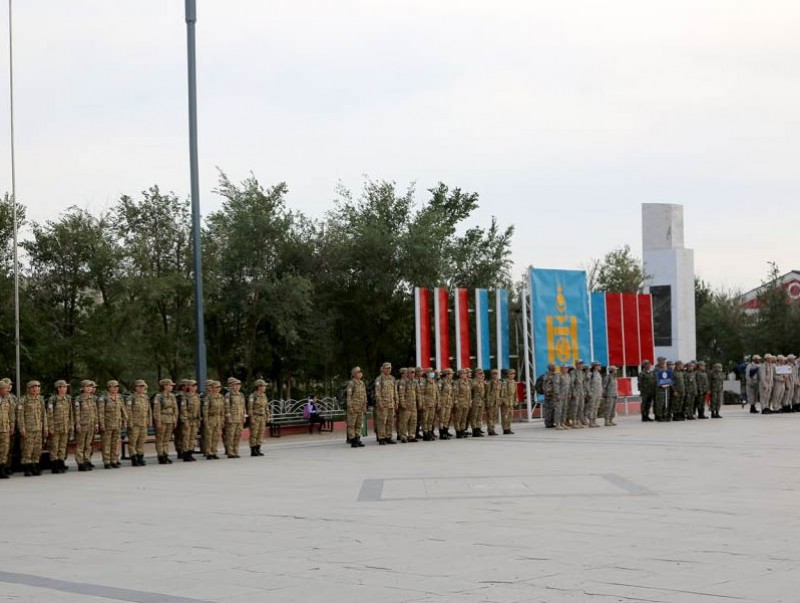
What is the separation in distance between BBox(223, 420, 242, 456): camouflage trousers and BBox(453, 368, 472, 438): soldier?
237 inches

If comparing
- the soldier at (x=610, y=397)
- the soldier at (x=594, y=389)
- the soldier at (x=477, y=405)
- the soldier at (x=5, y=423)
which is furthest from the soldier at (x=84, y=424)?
the soldier at (x=610, y=397)

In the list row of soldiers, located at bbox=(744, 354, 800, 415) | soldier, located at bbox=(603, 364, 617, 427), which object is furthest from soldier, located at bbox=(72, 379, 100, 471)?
row of soldiers, located at bbox=(744, 354, 800, 415)

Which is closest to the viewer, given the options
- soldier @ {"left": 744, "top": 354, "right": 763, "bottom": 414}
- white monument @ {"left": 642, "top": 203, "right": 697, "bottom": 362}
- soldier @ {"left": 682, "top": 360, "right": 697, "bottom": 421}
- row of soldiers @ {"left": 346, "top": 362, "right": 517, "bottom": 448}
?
row of soldiers @ {"left": 346, "top": 362, "right": 517, "bottom": 448}

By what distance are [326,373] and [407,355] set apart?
3.07 meters

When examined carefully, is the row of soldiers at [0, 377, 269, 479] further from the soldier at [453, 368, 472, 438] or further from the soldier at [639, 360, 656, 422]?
the soldier at [639, 360, 656, 422]

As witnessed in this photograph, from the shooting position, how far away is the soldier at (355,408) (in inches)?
997

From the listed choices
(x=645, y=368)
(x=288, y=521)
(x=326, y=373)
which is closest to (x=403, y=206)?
(x=326, y=373)

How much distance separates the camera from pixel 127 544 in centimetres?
1133

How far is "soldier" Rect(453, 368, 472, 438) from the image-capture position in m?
27.8

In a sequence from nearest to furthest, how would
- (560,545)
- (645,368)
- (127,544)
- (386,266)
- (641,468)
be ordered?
(560,545) < (127,544) < (641,468) < (645,368) < (386,266)

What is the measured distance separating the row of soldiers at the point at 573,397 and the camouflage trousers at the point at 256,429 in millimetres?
8664

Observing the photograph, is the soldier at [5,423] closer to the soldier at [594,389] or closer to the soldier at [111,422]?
the soldier at [111,422]

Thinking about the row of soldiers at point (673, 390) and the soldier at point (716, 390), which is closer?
the row of soldiers at point (673, 390)

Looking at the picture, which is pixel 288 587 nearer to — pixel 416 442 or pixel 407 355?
pixel 416 442
